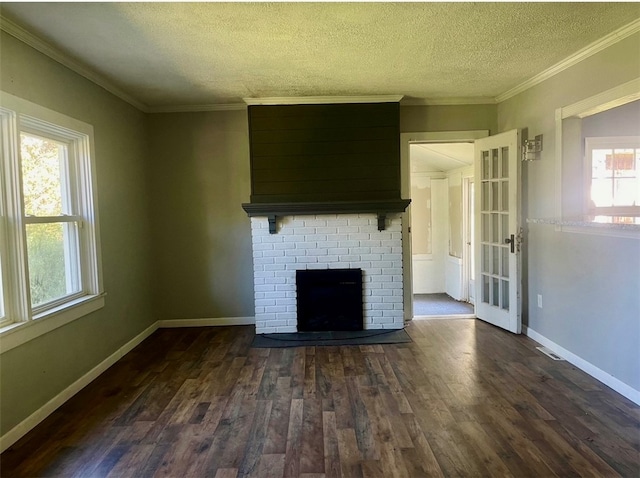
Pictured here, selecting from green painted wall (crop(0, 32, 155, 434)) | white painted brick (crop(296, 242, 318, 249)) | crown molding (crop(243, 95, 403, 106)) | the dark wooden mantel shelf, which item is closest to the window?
the dark wooden mantel shelf

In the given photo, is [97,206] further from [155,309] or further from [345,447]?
[345,447]

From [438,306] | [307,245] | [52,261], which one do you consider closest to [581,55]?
[307,245]

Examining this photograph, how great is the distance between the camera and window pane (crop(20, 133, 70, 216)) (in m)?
2.47

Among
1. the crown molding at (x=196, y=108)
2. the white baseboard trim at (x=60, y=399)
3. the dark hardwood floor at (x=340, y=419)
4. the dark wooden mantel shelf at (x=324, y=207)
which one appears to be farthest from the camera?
the crown molding at (x=196, y=108)

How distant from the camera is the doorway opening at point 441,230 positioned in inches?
231

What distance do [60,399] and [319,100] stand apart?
3347mm

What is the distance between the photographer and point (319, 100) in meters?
3.90

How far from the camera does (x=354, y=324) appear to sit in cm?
406

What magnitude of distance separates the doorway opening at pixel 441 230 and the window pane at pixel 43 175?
451cm

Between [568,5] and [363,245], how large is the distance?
2.52m

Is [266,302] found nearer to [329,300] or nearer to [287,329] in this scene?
[287,329]

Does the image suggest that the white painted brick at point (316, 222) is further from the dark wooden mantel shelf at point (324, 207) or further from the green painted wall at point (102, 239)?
the green painted wall at point (102, 239)

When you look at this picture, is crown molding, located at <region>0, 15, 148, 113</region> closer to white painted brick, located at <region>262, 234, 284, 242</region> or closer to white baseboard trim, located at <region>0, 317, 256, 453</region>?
white painted brick, located at <region>262, 234, 284, 242</region>

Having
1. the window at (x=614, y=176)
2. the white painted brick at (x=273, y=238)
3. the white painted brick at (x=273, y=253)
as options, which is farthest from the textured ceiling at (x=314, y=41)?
the white painted brick at (x=273, y=253)
